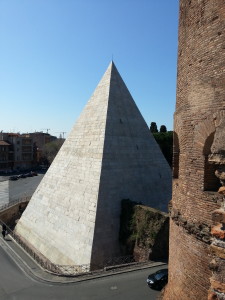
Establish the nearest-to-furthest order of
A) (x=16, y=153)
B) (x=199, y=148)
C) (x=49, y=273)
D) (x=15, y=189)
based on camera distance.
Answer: (x=199, y=148) < (x=49, y=273) < (x=15, y=189) < (x=16, y=153)

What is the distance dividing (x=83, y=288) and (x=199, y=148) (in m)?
10.8

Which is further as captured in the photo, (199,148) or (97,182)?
(97,182)

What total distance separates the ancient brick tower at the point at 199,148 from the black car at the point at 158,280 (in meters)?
6.75

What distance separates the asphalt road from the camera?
1323cm

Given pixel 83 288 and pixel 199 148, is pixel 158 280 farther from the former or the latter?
pixel 199 148

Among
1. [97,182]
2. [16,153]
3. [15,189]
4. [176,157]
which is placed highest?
[16,153]

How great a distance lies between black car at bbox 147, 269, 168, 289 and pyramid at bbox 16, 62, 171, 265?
3754 millimetres

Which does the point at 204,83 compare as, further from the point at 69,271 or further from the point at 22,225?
the point at 22,225

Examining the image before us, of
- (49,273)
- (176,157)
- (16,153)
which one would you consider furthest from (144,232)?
(16,153)

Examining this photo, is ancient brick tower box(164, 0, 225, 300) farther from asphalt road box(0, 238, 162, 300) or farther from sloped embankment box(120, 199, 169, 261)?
sloped embankment box(120, 199, 169, 261)

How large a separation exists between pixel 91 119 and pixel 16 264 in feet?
33.7

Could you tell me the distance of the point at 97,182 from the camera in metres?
18.2

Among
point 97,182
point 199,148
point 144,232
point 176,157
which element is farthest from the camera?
point 97,182

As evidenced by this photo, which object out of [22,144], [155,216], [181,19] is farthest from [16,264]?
[22,144]
